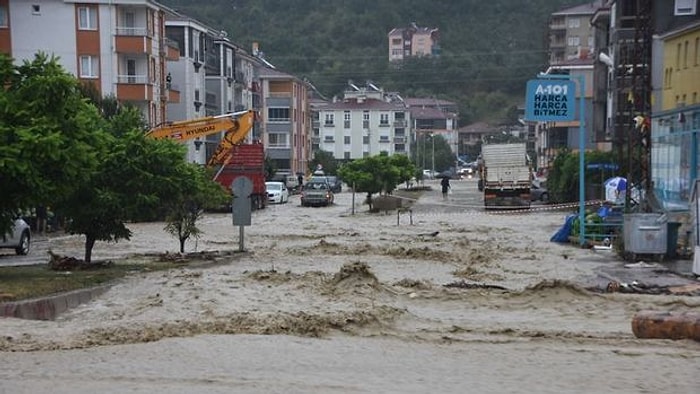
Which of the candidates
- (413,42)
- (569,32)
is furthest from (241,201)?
(413,42)

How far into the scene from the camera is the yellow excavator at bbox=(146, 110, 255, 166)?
1665 inches

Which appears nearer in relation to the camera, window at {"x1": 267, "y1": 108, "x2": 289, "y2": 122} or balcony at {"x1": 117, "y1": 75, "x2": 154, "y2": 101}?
balcony at {"x1": 117, "y1": 75, "x2": 154, "y2": 101}

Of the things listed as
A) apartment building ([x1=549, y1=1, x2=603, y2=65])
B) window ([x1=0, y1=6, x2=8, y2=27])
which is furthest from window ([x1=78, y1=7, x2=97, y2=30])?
apartment building ([x1=549, y1=1, x2=603, y2=65])

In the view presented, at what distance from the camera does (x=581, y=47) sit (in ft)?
404

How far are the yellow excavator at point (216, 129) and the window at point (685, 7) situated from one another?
2337 cm

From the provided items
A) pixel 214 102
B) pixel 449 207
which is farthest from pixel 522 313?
pixel 214 102

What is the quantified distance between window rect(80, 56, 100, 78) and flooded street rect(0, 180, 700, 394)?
36.1 metres

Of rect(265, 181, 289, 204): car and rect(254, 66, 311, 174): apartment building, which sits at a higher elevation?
rect(254, 66, 311, 174): apartment building

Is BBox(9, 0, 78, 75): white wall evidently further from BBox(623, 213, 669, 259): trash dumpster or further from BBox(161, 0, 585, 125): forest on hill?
BBox(161, 0, 585, 125): forest on hill

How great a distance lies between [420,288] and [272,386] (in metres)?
9.28

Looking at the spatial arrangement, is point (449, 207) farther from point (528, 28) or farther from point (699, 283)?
point (528, 28)

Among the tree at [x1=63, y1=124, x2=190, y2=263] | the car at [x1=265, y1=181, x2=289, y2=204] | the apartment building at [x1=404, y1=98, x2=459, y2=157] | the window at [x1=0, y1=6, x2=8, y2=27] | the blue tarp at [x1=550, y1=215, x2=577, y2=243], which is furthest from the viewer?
the apartment building at [x1=404, y1=98, x2=459, y2=157]

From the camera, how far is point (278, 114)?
109 metres

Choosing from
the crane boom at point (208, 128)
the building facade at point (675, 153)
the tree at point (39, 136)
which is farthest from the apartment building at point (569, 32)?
the tree at point (39, 136)
